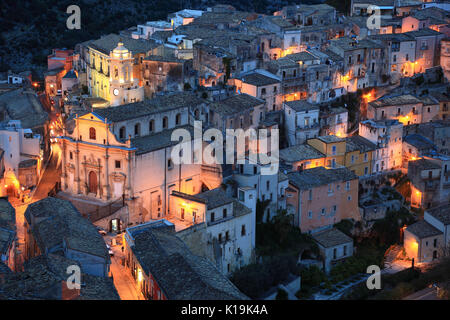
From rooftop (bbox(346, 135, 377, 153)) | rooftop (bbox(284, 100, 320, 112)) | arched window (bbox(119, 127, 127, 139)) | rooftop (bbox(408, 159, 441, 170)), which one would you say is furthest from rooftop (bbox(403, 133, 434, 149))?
arched window (bbox(119, 127, 127, 139))

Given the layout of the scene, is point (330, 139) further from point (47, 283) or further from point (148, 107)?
point (47, 283)

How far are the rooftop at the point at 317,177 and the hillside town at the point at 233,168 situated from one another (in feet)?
0.51

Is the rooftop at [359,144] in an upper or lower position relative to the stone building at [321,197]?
upper

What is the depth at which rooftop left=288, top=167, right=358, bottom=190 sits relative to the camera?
49.4 m

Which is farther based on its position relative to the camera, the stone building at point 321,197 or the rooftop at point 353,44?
the rooftop at point 353,44

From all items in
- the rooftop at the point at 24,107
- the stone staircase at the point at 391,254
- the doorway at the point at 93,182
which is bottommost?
the stone staircase at the point at 391,254

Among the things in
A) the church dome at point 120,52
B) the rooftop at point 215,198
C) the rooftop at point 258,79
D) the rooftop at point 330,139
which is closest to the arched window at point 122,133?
the rooftop at point 215,198

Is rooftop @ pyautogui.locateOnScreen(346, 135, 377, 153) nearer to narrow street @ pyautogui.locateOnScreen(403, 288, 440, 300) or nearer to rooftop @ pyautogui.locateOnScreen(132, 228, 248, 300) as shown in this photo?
narrow street @ pyautogui.locateOnScreen(403, 288, 440, 300)

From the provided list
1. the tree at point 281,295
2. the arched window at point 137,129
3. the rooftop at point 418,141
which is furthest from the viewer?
the rooftop at point 418,141

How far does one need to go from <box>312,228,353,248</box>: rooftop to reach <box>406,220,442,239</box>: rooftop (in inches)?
146

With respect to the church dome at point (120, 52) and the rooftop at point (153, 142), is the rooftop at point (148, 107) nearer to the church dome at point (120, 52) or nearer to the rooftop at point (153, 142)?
the rooftop at point (153, 142)

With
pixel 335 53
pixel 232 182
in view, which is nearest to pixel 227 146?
pixel 232 182

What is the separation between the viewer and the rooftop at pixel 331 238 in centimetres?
4881

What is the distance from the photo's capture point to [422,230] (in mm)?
50719
